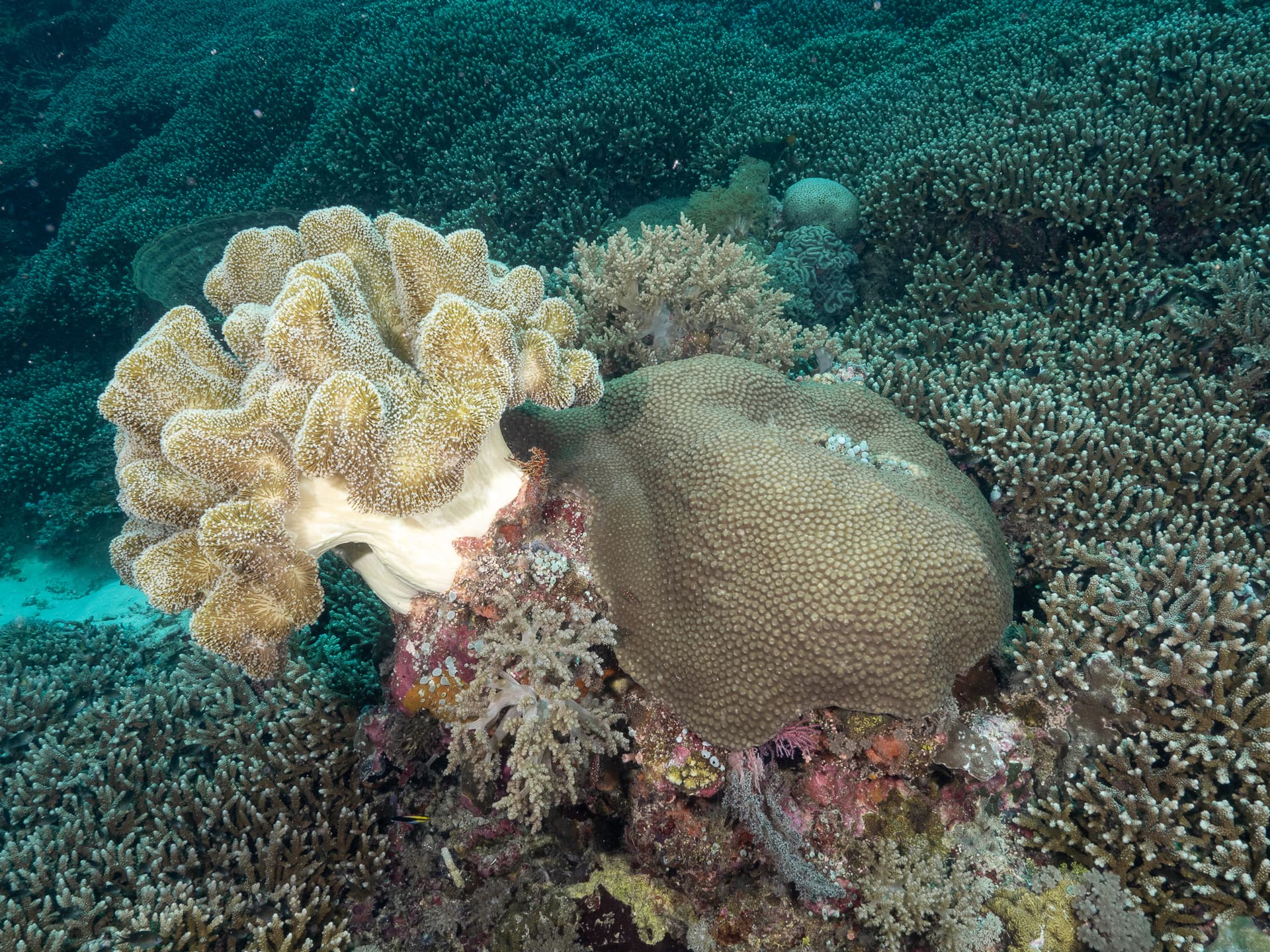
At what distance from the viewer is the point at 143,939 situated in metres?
3.16

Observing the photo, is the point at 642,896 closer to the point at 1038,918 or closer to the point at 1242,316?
the point at 1038,918

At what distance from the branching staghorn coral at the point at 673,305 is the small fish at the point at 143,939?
408 centimetres

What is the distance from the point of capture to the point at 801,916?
9.09 ft

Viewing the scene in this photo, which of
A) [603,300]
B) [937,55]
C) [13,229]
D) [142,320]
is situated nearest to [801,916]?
[603,300]

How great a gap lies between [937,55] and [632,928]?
13151mm

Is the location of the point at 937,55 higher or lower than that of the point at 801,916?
higher

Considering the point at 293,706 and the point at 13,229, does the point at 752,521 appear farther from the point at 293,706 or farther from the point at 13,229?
the point at 13,229

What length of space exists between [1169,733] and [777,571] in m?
1.98

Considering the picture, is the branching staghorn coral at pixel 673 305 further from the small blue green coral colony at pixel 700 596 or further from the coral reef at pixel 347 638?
the coral reef at pixel 347 638

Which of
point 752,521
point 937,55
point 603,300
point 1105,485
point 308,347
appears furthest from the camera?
point 937,55

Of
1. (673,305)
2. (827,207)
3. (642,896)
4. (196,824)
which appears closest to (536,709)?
(642,896)

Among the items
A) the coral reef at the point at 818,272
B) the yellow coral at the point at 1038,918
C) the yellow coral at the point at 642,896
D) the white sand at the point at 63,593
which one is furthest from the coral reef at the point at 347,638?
the white sand at the point at 63,593

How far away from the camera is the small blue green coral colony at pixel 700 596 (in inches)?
95.5

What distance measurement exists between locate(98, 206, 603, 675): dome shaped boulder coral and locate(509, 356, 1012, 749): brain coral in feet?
2.20
